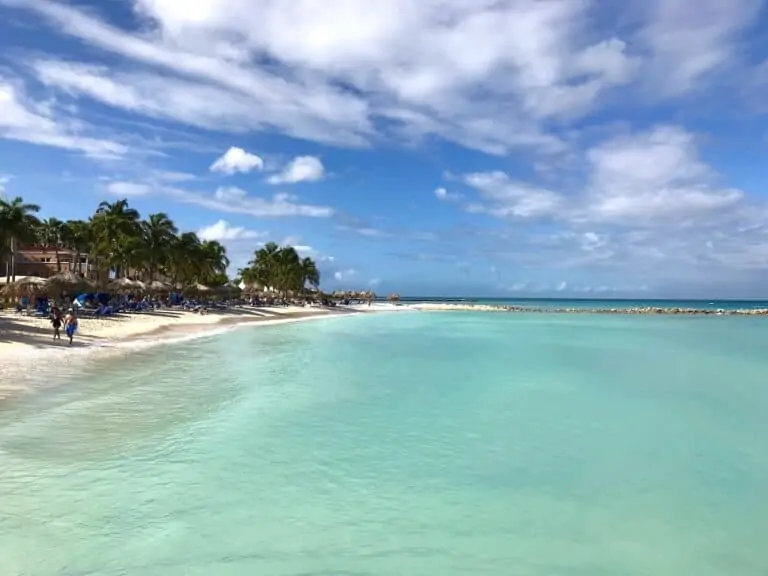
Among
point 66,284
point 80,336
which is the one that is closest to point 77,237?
point 66,284

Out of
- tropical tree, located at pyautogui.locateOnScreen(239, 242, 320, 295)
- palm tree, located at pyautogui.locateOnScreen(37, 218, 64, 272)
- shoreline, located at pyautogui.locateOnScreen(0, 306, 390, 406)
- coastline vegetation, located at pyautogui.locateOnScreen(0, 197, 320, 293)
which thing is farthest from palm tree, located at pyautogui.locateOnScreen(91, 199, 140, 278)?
tropical tree, located at pyautogui.locateOnScreen(239, 242, 320, 295)

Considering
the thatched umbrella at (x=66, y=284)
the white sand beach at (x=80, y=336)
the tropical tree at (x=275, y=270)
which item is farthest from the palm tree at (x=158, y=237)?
the tropical tree at (x=275, y=270)

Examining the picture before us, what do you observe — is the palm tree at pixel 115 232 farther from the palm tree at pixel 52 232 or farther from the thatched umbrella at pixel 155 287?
the palm tree at pixel 52 232

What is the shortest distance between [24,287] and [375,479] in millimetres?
30325

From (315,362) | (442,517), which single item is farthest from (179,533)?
(315,362)

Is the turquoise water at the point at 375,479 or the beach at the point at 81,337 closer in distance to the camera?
the turquoise water at the point at 375,479

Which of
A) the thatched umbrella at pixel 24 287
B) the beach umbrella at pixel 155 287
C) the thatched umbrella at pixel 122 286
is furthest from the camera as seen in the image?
the beach umbrella at pixel 155 287

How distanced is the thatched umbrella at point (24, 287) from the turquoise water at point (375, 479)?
19.5m

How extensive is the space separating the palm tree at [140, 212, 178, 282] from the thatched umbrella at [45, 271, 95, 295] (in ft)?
45.3

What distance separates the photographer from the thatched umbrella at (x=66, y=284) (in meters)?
31.6

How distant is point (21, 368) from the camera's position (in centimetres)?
1454

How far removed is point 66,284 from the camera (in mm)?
32250

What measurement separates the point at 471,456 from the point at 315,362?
38.4 feet

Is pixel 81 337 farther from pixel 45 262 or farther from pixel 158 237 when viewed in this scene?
pixel 45 262
